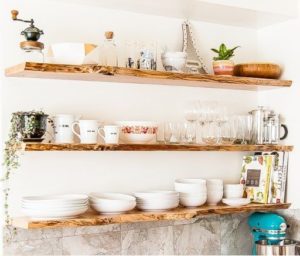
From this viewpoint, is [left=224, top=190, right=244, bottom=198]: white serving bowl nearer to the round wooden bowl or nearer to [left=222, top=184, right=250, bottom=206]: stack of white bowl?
[left=222, top=184, right=250, bottom=206]: stack of white bowl

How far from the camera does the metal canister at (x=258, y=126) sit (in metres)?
3.30

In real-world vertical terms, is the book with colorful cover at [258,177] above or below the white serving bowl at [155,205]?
above

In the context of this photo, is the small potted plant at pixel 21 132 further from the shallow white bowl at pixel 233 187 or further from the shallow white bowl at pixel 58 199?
the shallow white bowl at pixel 233 187

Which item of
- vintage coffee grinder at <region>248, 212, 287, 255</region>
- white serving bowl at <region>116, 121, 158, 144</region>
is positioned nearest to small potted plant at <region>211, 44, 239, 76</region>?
white serving bowl at <region>116, 121, 158, 144</region>

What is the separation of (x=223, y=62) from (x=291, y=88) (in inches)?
19.7

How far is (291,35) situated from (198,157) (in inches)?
36.2

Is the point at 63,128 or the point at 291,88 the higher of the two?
the point at 291,88

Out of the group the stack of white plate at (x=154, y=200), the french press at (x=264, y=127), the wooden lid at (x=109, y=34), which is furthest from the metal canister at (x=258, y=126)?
the wooden lid at (x=109, y=34)

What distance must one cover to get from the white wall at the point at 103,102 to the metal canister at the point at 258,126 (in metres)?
0.16

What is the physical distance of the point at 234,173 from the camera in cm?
342

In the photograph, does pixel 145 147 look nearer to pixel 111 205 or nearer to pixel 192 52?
pixel 111 205

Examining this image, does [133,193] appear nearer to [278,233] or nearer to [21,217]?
[21,217]

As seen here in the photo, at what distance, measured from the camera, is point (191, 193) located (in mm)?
2988

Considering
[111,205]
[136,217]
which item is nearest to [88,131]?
[111,205]
